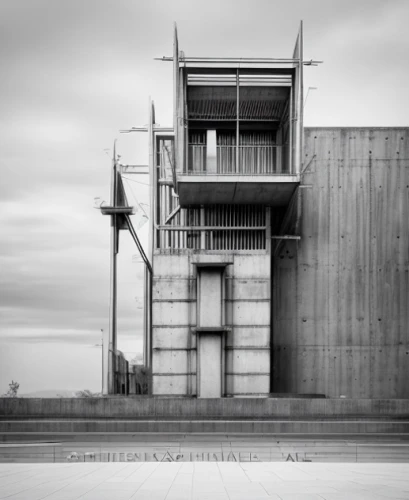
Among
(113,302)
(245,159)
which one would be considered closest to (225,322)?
(113,302)

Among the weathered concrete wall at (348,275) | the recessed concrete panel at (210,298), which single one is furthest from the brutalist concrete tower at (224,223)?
the weathered concrete wall at (348,275)

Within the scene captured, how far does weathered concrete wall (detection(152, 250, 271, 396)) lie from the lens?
38.4 metres

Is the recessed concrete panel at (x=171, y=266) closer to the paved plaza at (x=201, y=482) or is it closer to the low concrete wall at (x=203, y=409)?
the low concrete wall at (x=203, y=409)

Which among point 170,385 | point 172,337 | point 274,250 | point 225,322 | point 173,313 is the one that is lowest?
point 170,385

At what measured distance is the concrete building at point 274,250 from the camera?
38.4 m

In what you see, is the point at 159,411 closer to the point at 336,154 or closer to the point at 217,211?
the point at 217,211

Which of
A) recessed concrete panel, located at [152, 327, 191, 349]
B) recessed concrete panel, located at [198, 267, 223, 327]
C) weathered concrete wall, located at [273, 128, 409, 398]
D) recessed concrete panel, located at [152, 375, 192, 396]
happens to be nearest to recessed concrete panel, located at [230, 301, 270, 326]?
recessed concrete panel, located at [198, 267, 223, 327]

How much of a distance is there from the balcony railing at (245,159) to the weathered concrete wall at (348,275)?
1.93m

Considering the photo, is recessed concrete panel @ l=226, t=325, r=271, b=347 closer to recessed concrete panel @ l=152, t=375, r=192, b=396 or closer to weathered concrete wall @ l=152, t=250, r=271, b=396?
weathered concrete wall @ l=152, t=250, r=271, b=396

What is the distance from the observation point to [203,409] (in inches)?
1357

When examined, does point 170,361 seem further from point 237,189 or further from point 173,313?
point 237,189

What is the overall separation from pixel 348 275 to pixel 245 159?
7643 mm

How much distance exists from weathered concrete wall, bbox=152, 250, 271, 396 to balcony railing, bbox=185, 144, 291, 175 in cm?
419

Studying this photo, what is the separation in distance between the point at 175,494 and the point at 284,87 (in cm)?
2793
